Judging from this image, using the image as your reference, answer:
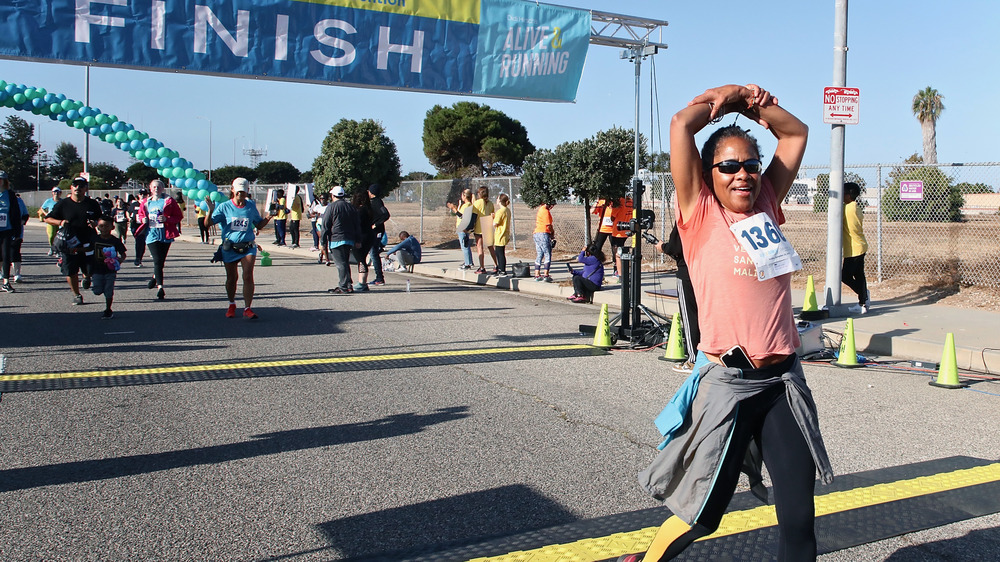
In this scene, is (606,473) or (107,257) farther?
(107,257)

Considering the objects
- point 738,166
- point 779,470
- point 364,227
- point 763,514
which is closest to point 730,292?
point 738,166

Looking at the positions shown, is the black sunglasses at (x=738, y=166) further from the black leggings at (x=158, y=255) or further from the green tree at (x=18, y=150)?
the green tree at (x=18, y=150)

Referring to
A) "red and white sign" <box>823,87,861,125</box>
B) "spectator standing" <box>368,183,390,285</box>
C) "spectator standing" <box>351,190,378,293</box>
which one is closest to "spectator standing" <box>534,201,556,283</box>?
"spectator standing" <box>368,183,390,285</box>

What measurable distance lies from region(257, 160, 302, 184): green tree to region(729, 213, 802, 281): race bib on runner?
315ft

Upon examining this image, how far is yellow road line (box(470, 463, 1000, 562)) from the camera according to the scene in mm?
3436

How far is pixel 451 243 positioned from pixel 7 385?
19276 mm

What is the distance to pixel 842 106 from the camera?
413 inches

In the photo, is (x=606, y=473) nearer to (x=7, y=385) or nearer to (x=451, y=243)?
(x=7, y=385)

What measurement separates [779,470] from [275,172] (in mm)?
98563

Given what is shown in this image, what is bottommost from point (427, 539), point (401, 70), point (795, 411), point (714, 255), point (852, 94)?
point (427, 539)

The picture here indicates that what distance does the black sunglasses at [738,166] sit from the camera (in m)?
2.82

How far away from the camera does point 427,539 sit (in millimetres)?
3639

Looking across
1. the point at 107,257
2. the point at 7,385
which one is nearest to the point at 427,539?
the point at 7,385

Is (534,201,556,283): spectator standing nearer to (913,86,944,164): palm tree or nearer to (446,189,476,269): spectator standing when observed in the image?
(446,189,476,269): spectator standing
